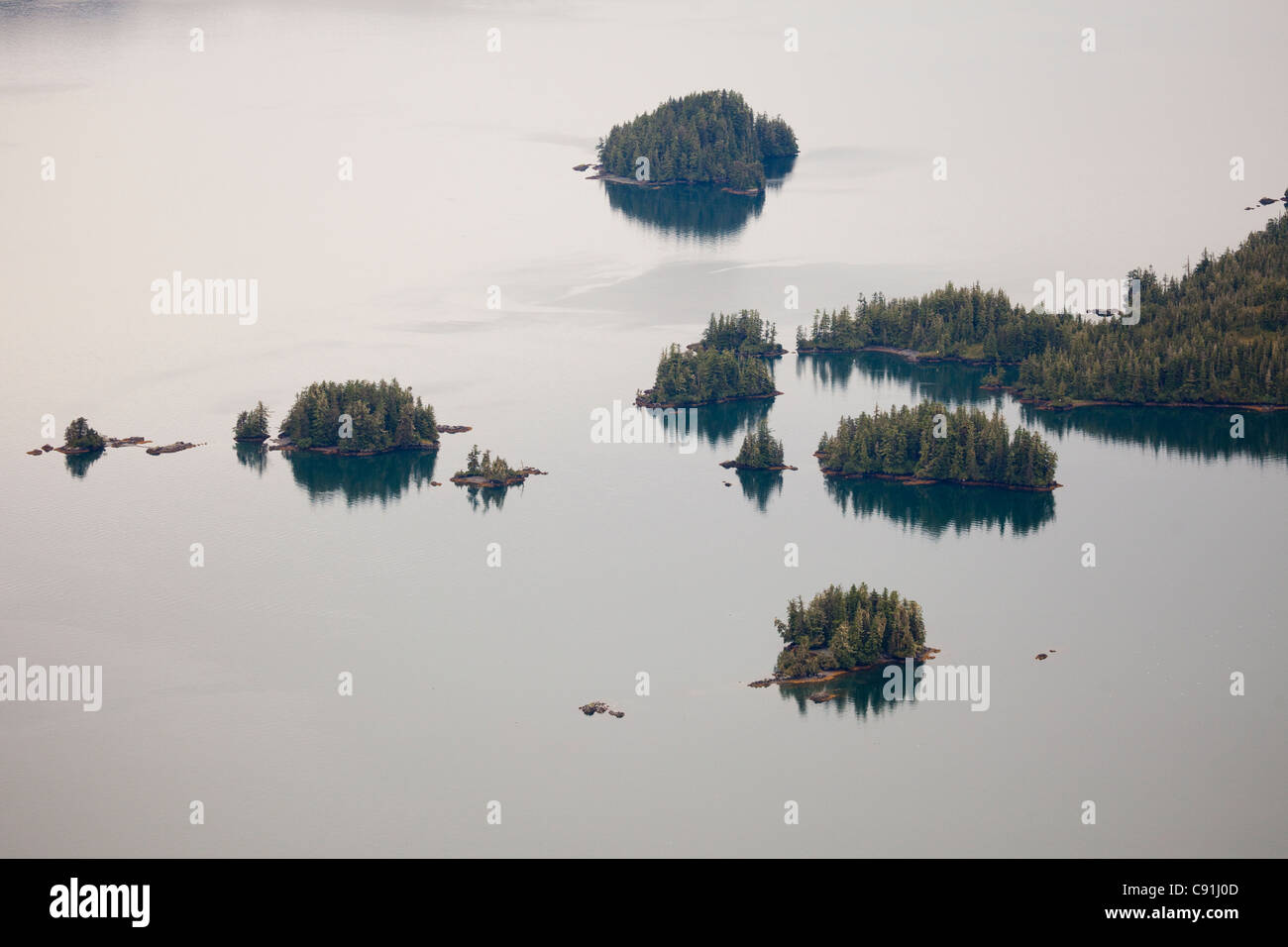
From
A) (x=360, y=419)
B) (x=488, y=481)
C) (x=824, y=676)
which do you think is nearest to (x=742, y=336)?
(x=488, y=481)

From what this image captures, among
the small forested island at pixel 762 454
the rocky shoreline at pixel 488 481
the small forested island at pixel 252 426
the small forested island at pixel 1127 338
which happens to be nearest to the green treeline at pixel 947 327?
the small forested island at pixel 1127 338

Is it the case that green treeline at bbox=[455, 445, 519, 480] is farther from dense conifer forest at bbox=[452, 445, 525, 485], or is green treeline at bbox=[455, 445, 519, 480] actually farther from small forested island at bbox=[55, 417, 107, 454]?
small forested island at bbox=[55, 417, 107, 454]

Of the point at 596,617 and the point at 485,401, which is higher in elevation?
the point at 485,401

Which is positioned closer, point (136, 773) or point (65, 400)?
point (136, 773)

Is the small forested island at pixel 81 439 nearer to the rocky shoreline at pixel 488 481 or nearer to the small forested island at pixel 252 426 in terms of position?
the small forested island at pixel 252 426

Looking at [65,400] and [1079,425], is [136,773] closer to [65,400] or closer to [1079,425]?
[65,400]

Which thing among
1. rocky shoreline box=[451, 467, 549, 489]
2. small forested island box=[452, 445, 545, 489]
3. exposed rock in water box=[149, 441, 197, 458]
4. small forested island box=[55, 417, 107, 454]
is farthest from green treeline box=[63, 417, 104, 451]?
rocky shoreline box=[451, 467, 549, 489]

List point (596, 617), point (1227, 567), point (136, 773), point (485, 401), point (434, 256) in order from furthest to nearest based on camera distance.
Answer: point (434, 256), point (485, 401), point (1227, 567), point (596, 617), point (136, 773)

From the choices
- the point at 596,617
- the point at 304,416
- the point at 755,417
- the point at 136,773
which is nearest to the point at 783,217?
the point at 755,417
